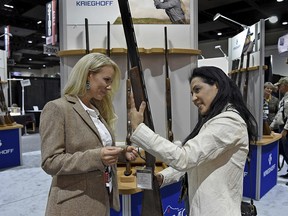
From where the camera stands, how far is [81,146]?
1.09m

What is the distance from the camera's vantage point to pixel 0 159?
459 centimetres

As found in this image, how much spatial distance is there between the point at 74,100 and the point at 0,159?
4.15m

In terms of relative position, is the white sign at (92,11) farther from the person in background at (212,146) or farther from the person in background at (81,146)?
the person in background at (212,146)

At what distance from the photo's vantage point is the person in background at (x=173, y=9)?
2080 millimetres

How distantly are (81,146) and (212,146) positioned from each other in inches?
19.8

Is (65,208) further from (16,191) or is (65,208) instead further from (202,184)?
(16,191)

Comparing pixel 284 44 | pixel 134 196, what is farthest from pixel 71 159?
pixel 284 44

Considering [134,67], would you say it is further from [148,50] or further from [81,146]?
[148,50]

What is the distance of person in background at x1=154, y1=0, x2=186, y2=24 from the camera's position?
2080 millimetres

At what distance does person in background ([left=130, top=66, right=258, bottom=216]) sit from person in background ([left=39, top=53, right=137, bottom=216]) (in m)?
0.16

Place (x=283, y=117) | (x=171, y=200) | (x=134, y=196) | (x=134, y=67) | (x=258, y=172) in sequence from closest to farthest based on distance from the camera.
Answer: (x=134, y=67) → (x=134, y=196) → (x=171, y=200) → (x=258, y=172) → (x=283, y=117)

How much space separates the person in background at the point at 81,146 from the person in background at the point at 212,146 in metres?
0.16

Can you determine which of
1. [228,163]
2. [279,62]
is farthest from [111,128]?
[279,62]

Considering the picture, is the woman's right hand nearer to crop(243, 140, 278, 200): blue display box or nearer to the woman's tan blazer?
the woman's tan blazer
